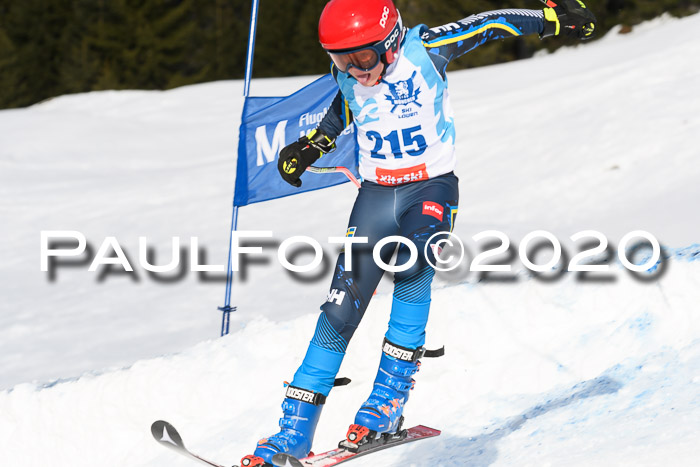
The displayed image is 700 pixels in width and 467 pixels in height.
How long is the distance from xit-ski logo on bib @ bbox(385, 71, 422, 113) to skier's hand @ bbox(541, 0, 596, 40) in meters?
0.84

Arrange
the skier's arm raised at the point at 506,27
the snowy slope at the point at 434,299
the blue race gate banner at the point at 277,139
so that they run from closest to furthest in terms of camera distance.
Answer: the skier's arm raised at the point at 506,27, the snowy slope at the point at 434,299, the blue race gate banner at the point at 277,139

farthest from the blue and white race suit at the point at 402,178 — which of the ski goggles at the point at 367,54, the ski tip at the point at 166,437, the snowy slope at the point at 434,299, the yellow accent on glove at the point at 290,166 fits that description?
the snowy slope at the point at 434,299

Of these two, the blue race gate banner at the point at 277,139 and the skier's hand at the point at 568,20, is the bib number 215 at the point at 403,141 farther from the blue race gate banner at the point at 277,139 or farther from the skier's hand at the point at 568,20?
the blue race gate banner at the point at 277,139

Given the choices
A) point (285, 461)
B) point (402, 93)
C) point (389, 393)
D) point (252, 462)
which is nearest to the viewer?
point (285, 461)

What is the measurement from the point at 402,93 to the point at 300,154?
66 cm

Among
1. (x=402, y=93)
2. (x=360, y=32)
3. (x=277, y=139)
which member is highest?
(x=360, y=32)

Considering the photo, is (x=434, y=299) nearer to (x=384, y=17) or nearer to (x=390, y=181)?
(x=390, y=181)

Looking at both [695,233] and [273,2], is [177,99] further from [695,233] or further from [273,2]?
[273,2]

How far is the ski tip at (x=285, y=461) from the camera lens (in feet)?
12.0

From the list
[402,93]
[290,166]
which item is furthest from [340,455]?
[402,93]

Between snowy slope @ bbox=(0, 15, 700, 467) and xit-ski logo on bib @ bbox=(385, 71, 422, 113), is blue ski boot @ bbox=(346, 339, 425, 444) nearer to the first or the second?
snowy slope @ bbox=(0, 15, 700, 467)

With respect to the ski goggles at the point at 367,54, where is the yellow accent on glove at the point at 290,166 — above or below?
below

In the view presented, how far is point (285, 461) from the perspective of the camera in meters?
3.64

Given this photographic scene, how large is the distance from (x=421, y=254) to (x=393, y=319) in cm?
37
